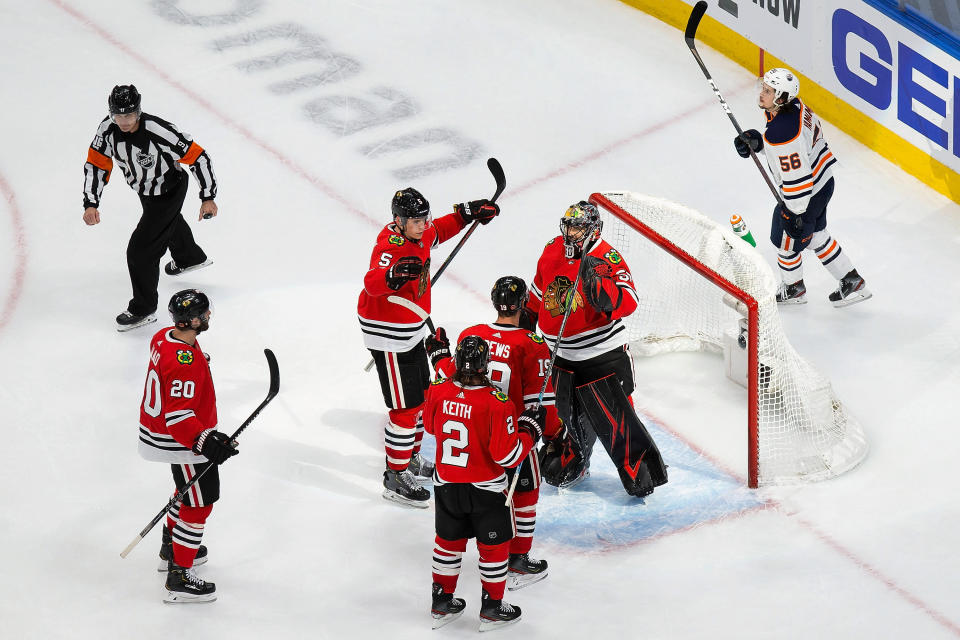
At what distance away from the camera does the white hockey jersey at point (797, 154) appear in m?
5.74

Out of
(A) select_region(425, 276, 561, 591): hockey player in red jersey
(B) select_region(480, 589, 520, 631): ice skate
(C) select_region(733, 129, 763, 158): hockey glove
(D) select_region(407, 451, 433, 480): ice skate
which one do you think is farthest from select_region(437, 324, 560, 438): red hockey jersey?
(C) select_region(733, 129, 763, 158): hockey glove

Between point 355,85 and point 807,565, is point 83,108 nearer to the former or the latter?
point 355,85

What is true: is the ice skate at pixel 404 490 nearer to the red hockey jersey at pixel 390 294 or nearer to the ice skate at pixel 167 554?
the red hockey jersey at pixel 390 294

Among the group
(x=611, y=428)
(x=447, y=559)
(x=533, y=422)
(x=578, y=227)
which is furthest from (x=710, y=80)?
(x=447, y=559)

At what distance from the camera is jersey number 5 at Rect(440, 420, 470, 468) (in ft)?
13.6

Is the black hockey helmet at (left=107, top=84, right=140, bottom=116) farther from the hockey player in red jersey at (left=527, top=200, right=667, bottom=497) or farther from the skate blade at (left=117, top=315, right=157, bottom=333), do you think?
the hockey player in red jersey at (left=527, top=200, right=667, bottom=497)

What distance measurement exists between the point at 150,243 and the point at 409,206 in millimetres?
1664

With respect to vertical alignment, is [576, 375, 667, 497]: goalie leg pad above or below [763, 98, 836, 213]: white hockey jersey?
below

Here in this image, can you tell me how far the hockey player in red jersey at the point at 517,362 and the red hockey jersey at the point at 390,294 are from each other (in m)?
0.26

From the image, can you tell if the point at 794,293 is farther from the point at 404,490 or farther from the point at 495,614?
the point at 495,614

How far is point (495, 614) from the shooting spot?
4434 millimetres

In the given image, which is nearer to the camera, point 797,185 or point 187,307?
point 187,307

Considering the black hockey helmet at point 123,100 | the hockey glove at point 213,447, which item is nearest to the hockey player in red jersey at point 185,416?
the hockey glove at point 213,447

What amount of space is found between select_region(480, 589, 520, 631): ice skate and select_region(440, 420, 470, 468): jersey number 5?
509 millimetres
